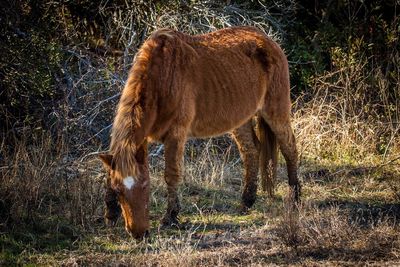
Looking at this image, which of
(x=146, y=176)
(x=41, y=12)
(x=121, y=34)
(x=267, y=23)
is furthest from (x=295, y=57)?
(x=146, y=176)

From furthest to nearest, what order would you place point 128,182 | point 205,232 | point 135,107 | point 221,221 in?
point 221,221 → point 205,232 → point 135,107 → point 128,182

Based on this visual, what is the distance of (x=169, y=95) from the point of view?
6.34 m

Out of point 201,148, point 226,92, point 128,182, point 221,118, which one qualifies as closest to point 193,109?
point 221,118

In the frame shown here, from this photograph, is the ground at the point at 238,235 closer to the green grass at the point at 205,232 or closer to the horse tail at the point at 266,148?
the green grass at the point at 205,232

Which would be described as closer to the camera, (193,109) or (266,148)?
(193,109)

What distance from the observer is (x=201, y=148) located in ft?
31.6

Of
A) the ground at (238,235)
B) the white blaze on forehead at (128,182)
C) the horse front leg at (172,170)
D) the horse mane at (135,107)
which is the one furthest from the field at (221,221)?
the horse mane at (135,107)

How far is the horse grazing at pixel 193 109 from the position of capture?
18.7 ft

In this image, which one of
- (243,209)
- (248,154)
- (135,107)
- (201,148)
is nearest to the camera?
(135,107)

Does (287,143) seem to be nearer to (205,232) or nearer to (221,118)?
(221,118)

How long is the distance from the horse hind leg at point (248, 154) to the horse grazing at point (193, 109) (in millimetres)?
12

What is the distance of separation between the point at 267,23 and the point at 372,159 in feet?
9.63

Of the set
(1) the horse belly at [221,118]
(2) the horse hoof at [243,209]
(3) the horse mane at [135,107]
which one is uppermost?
(3) the horse mane at [135,107]

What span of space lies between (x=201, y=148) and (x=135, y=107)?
3.75 metres
